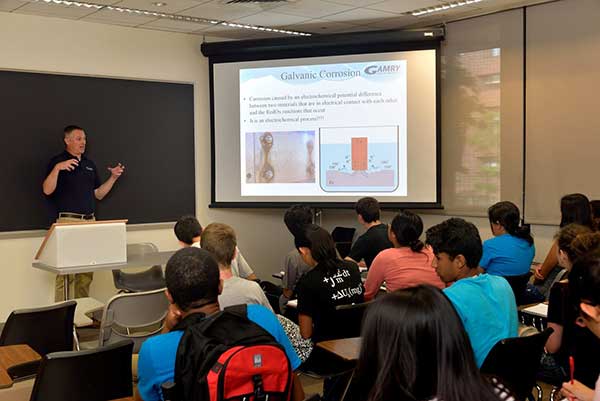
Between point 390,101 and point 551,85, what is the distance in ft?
5.14

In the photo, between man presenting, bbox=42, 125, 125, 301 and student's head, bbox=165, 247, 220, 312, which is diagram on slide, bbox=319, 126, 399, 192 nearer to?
man presenting, bbox=42, 125, 125, 301

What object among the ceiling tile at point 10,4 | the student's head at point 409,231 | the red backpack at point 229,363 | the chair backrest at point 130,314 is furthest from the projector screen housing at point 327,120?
the red backpack at point 229,363

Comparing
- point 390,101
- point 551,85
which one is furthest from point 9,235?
point 551,85

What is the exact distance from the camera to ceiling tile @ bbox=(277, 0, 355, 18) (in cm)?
559

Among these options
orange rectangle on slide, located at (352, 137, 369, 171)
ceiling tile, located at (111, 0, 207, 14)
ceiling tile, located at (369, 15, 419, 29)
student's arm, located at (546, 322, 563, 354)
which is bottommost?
student's arm, located at (546, 322, 563, 354)

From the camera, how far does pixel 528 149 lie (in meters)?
5.98

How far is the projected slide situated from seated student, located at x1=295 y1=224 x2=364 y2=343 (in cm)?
326

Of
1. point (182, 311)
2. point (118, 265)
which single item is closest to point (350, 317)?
point (182, 311)

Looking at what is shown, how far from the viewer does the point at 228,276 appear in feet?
9.78

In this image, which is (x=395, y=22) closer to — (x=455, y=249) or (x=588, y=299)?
(x=455, y=249)

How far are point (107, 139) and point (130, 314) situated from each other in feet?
9.90

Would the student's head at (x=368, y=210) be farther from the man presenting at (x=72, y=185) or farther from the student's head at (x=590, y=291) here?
the student's head at (x=590, y=291)

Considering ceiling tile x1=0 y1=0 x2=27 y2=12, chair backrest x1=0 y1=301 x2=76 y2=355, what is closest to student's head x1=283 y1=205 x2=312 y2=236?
chair backrest x1=0 y1=301 x2=76 y2=355

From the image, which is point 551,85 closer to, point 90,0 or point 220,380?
point 90,0
